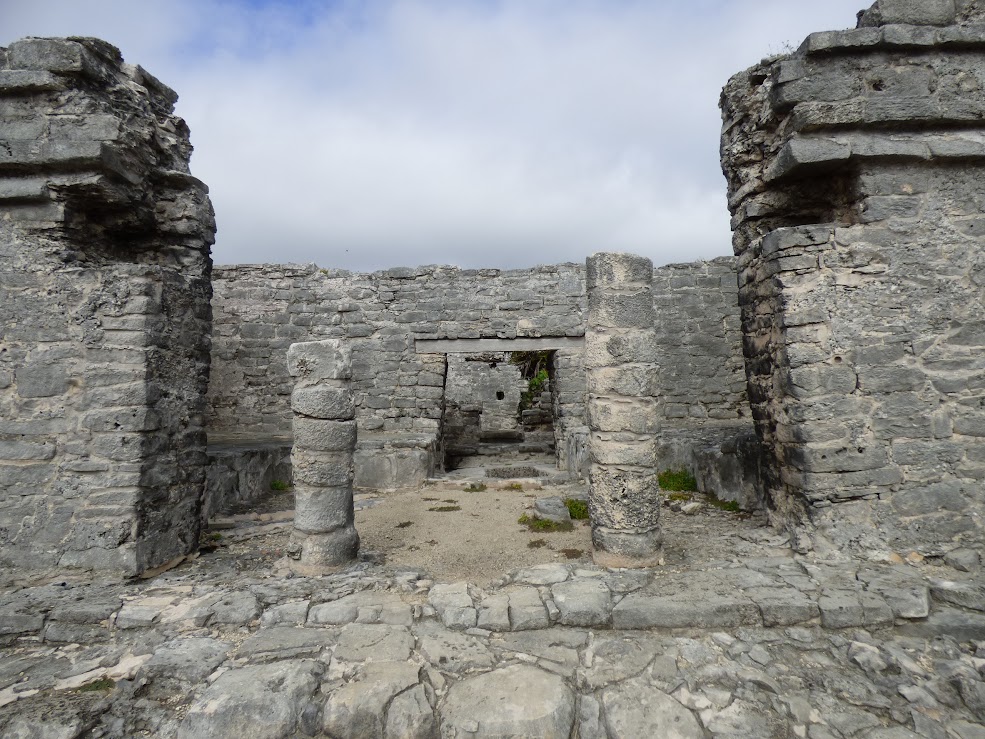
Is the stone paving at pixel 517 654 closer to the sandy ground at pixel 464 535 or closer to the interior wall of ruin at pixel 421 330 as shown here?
the sandy ground at pixel 464 535

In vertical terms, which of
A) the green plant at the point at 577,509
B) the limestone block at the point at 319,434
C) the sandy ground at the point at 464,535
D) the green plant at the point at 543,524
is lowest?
the sandy ground at the point at 464,535

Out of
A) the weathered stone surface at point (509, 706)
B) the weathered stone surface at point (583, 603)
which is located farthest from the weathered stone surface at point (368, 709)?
the weathered stone surface at point (583, 603)

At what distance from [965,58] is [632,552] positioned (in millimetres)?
4933

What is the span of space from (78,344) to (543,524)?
4.54 meters

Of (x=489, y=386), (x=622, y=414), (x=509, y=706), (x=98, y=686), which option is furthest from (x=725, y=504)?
(x=489, y=386)

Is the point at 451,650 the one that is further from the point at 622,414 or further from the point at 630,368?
the point at 630,368

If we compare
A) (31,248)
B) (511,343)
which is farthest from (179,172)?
(511,343)

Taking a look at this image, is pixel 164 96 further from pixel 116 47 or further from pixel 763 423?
pixel 763 423

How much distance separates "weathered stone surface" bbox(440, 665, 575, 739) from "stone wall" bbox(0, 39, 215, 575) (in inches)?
113

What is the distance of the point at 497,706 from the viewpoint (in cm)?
292

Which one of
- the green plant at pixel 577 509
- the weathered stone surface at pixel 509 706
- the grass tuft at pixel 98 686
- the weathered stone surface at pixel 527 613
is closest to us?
the weathered stone surface at pixel 509 706

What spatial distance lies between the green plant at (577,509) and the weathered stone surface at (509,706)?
3010mm

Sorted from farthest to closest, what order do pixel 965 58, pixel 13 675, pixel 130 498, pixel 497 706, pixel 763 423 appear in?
pixel 763 423 → pixel 965 58 → pixel 130 498 → pixel 13 675 → pixel 497 706

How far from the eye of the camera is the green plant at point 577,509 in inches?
241
